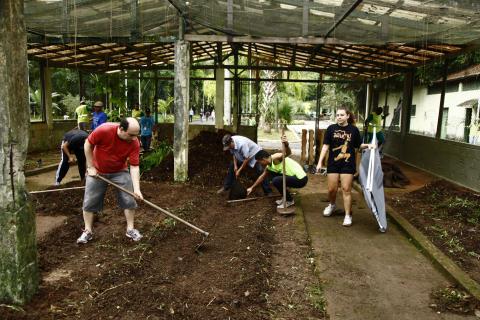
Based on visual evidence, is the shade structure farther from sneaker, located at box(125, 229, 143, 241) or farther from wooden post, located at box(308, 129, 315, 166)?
wooden post, located at box(308, 129, 315, 166)

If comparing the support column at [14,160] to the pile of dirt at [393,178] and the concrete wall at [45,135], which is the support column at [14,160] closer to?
the pile of dirt at [393,178]

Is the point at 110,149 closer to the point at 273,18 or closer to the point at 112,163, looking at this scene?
the point at 112,163

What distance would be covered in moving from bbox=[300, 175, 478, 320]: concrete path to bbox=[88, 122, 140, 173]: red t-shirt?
8.60 feet

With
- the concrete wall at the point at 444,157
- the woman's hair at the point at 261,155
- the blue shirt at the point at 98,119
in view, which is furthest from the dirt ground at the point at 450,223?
the blue shirt at the point at 98,119

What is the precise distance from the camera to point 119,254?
4.45 m

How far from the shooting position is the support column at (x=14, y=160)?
9.72 feet

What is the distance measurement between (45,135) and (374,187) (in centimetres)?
1205

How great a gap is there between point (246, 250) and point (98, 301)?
181 centimetres

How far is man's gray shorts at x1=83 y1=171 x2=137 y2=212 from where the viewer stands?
15.6 feet

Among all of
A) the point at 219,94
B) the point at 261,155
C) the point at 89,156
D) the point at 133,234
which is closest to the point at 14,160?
the point at 89,156

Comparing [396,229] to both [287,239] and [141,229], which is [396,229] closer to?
[287,239]

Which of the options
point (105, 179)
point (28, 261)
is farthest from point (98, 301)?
point (105, 179)

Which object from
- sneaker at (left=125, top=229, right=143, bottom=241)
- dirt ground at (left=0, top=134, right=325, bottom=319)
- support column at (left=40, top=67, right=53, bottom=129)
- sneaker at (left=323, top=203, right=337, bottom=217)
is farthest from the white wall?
support column at (left=40, top=67, right=53, bottom=129)

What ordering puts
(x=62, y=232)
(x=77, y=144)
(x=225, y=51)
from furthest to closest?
(x=225, y=51) → (x=77, y=144) → (x=62, y=232)
